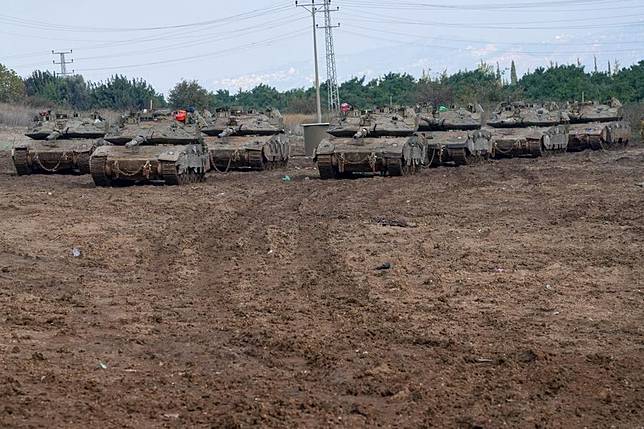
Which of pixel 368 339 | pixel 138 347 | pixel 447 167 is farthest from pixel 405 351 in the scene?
pixel 447 167

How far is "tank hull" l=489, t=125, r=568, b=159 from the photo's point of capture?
28328 millimetres

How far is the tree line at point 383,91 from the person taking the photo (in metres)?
56.2

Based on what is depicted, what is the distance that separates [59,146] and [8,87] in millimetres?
39383

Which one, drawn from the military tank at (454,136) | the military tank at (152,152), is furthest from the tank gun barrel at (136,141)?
the military tank at (454,136)

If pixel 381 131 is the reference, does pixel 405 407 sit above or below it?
below

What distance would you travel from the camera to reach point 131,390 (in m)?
6.00

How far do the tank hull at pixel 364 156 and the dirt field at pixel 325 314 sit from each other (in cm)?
483

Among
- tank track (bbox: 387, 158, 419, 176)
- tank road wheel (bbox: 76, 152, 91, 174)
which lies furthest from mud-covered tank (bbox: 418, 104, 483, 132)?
tank road wheel (bbox: 76, 152, 91, 174)

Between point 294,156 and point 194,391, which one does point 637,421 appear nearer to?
point 194,391

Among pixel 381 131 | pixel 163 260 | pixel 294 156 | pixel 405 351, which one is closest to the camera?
pixel 405 351

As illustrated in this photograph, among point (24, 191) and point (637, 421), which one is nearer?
point (637, 421)

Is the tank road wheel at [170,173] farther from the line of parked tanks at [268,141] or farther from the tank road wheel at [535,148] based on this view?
the tank road wheel at [535,148]

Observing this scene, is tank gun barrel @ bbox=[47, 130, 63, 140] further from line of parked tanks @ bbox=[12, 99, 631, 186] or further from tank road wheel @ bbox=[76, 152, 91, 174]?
tank road wheel @ bbox=[76, 152, 91, 174]

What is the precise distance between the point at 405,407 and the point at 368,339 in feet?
5.53
